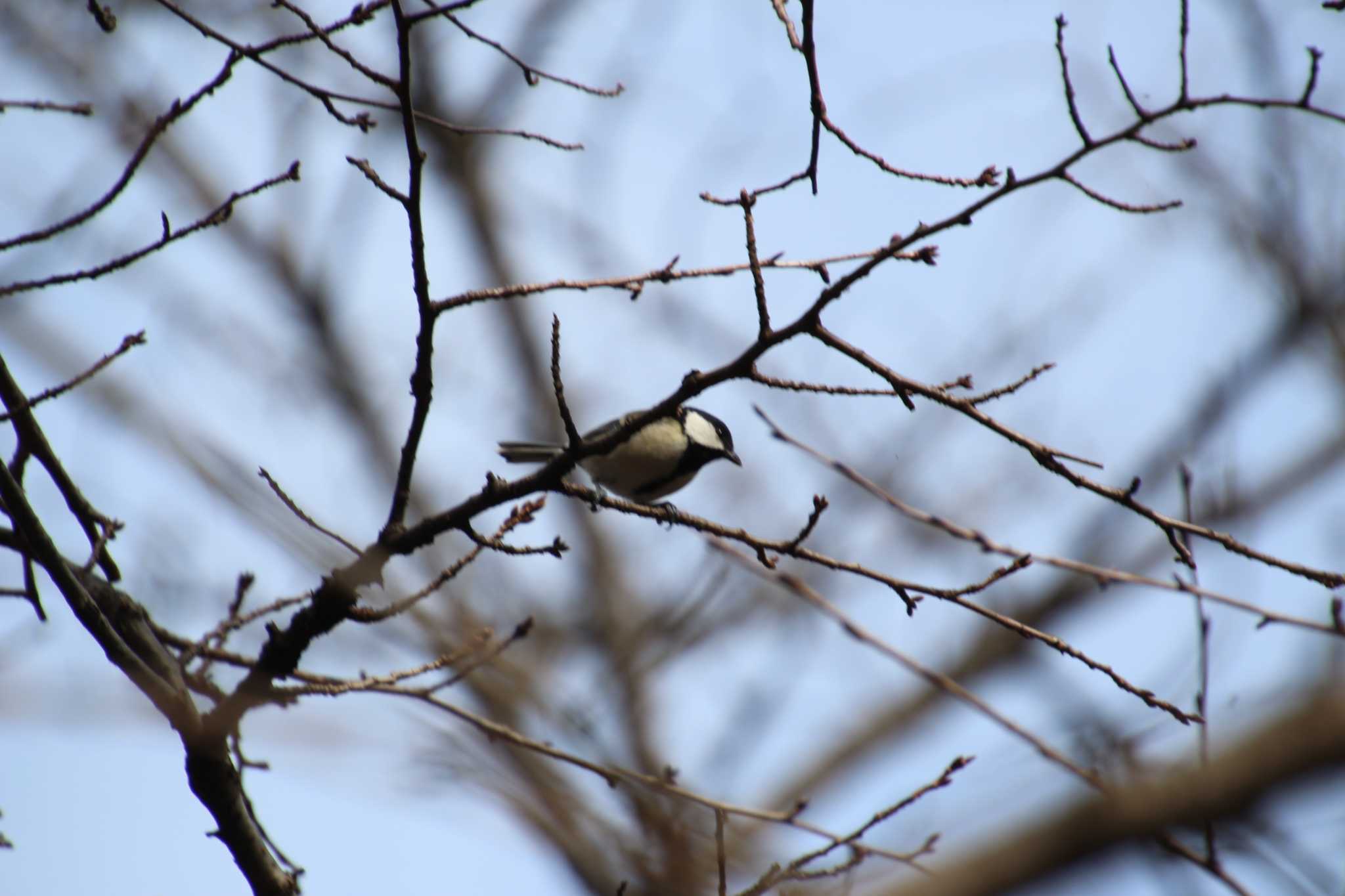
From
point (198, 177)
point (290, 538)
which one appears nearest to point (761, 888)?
point (290, 538)

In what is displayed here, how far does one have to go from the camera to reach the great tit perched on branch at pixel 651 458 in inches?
161

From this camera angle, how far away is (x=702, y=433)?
4.46 meters

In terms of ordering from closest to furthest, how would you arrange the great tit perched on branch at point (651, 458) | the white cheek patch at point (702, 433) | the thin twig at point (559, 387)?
the thin twig at point (559, 387), the great tit perched on branch at point (651, 458), the white cheek patch at point (702, 433)

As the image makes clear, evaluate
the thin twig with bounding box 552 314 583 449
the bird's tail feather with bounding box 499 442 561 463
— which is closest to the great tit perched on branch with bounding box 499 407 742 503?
the bird's tail feather with bounding box 499 442 561 463

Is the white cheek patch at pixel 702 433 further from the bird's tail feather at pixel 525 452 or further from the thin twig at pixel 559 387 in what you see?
the thin twig at pixel 559 387

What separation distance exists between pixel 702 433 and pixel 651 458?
1.33 feet

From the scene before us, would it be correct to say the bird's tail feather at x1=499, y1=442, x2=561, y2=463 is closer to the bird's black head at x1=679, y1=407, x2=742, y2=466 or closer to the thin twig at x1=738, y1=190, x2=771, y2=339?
the bird's black head at x1=679, y1=407, x2=742, y2=466

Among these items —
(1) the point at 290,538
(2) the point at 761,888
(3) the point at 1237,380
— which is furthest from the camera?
(3) the point at 1237,380

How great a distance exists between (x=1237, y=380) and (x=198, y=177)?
25.7 feet

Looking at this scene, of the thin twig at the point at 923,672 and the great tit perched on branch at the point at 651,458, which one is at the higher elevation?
the great tit perched on branch at the point at 651,458

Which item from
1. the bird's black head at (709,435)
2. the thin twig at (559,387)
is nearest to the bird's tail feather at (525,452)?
the bird's black head at (709,435)

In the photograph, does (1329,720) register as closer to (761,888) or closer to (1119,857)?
(1119,857)

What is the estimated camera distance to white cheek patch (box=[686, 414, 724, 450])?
434 cm

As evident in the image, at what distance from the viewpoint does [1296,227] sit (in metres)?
4.95
